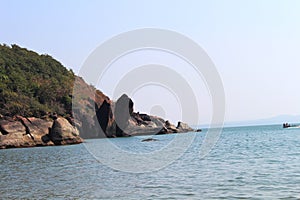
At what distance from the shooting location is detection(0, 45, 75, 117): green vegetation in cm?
8175

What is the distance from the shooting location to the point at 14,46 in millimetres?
122625

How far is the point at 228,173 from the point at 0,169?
1699 centimetres

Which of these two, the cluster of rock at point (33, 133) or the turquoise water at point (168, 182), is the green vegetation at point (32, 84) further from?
the turquoise water at point (168, 182)

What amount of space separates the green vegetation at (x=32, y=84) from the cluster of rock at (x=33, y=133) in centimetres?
1616

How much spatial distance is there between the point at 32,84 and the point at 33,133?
1533 inches

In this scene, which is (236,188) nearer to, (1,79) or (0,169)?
(0,169)

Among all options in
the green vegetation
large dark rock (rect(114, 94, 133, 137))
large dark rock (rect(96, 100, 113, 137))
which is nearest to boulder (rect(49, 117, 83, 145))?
the green vegetation

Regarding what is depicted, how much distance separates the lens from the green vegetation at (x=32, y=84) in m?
81.8

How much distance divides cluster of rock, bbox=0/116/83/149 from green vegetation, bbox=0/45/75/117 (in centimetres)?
1616

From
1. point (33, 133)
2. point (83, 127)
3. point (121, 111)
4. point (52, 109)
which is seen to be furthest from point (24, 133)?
point (121, 111)

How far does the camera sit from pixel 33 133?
6128 cm

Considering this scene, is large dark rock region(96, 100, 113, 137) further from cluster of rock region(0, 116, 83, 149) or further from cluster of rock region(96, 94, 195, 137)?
cluster of rock region(0, 116, 83, 149)

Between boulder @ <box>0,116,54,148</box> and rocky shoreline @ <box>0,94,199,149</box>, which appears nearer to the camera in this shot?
boulder @ <box>0,116,54,148</box>

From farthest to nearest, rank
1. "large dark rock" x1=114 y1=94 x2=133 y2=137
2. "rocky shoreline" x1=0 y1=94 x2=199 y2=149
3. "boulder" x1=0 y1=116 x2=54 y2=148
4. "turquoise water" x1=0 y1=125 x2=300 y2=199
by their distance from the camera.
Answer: "large dark rock" x1=114 y1=94 x2=133 y2=137
"rocky shoreline" x1=0 y1=94 x2=199 y2=149
"boulder" x1=0 y1=116 x2=54 y2=148
"turquoise water" x1=0 y1=125 x2=300 y2=199
